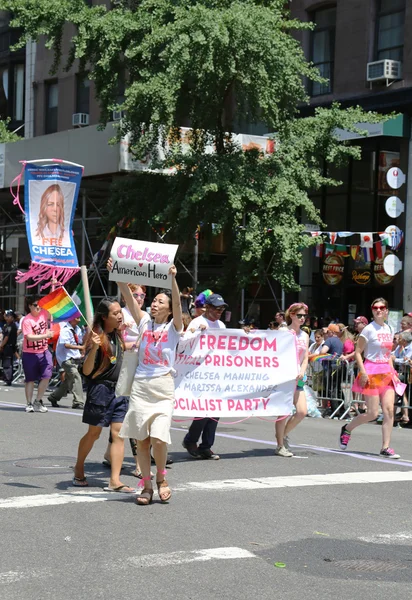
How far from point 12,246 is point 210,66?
19.3 metres

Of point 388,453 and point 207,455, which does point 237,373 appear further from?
point 388,453

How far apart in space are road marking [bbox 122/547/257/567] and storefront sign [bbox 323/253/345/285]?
20.8 metres

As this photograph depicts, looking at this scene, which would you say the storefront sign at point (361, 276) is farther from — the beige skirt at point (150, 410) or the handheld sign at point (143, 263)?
the beige skirt at point (150, 410)

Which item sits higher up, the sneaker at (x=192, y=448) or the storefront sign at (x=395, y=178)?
the storefront sign at (x=395, y=178)

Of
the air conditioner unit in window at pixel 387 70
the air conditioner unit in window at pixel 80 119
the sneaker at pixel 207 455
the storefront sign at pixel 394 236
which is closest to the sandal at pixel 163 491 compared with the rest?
the sneaker at pixel 207 455

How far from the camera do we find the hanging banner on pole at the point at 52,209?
73.8 feet

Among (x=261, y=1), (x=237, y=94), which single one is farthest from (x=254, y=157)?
(x=261, y=1)

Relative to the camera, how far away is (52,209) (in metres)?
23.1

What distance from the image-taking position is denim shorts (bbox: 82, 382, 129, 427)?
9504mm

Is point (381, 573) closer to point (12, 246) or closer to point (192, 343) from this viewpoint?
point (192, 343)

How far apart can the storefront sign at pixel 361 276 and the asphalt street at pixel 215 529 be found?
572 inches

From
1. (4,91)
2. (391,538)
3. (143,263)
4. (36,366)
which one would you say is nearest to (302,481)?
(391,538)

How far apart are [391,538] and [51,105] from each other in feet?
107

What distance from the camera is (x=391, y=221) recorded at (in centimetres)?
2623
